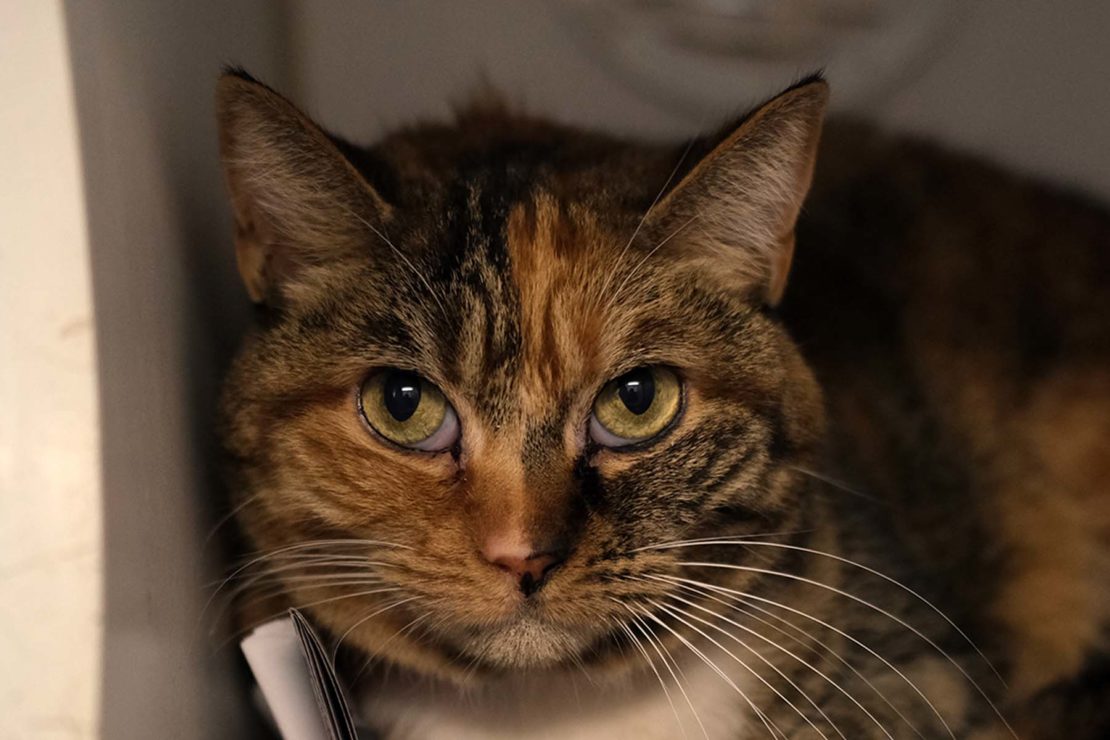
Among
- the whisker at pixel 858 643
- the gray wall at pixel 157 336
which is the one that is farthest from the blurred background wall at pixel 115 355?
the whisker at pixel 858 643

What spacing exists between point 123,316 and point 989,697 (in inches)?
42.8

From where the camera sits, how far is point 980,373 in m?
1.64

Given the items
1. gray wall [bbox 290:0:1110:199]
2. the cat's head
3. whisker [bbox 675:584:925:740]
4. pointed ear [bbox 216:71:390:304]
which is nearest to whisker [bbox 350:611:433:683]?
the cat's head

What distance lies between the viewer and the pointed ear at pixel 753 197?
1.05 metres

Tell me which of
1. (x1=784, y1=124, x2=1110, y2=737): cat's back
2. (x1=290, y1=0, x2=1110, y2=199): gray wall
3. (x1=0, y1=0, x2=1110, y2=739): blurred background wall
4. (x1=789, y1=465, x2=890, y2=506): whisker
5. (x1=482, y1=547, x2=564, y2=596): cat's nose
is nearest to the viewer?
(x1=0, y1=0, x2=1110, y2=739): blurred background wall

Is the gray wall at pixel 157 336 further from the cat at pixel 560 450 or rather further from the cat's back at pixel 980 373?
the cat's back at pixel 980 373

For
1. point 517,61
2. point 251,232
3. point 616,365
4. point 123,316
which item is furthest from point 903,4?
point 123,316

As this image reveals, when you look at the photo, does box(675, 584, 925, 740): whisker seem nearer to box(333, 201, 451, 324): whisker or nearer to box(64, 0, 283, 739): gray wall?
box(333, 201, 451, 324): whisker

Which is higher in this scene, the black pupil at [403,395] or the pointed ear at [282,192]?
the pointed ear at [282,192]

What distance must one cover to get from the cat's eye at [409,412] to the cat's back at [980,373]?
2.27ft

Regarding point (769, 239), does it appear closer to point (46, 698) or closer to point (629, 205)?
point (629, 205)

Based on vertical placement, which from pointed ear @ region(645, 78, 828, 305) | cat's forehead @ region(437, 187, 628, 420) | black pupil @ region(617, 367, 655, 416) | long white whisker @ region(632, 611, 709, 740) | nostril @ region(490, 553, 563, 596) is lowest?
long white whisker @ region(632, 611, 709, 740)

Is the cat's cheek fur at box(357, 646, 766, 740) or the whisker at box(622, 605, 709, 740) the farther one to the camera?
the cat's cheek fur at box(357, 646, 766, 740)

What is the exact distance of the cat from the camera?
100 centimetres
